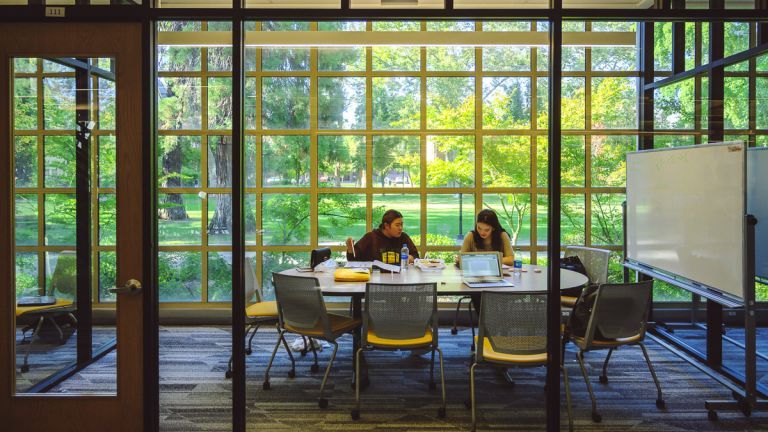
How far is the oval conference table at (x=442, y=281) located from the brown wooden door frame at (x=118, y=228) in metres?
1.75

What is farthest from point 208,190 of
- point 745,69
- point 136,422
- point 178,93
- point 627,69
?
point 745,69

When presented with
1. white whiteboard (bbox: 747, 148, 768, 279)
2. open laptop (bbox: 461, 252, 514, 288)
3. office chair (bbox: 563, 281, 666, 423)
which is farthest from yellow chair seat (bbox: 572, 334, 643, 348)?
white whiteboard (bbox: 747, 148, 768, 279)

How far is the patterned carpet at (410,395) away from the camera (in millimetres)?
3828

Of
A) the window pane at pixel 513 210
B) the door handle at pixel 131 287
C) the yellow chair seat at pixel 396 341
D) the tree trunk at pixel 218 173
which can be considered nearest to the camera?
the door handle at pixel 131 287

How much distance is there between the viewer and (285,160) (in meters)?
6.74

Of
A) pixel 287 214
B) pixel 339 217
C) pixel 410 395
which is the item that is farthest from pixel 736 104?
pixel 287 214

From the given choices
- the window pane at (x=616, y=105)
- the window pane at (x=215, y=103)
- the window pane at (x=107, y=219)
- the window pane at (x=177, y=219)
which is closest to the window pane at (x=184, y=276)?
the window pane at (x=177, y=219)

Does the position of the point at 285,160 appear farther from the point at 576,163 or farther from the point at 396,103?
the point at 576,163

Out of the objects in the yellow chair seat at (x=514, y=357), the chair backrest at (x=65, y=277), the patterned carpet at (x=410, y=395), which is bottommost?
the patterned carpet at (x=410, y=395)

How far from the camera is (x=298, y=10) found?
9.63ft

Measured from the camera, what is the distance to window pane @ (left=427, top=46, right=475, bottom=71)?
6504 millimetres

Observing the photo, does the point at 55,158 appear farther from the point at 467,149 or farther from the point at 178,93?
the point at 467,149

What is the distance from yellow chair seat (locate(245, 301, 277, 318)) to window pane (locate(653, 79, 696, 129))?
14.2 ft

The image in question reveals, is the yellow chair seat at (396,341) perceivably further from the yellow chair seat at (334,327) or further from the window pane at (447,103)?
the window pane at (447,103)
